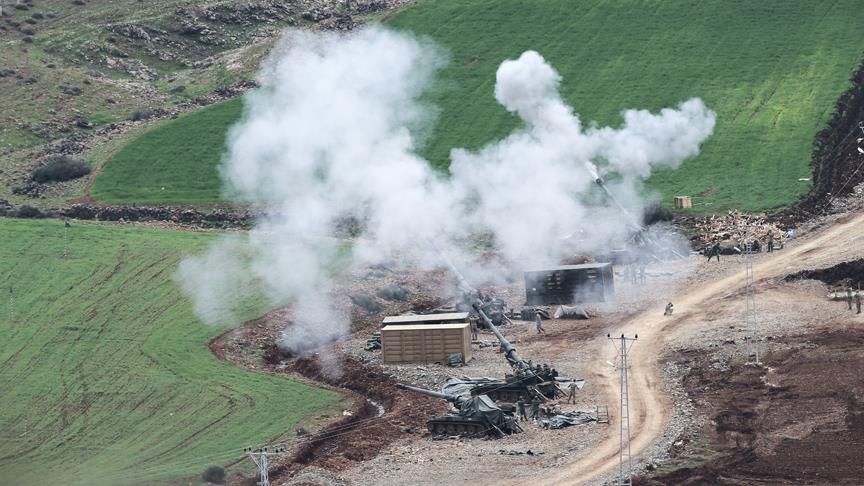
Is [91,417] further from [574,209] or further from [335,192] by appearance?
[574,209]

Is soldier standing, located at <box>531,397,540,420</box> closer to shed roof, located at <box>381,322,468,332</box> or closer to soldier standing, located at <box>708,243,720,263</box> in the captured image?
shed roof, located at <box>381,322,468,332</box>

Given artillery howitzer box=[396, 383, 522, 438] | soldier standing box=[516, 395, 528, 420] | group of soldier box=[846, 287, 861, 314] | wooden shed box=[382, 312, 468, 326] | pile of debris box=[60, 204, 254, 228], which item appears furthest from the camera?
pile of debris box=[60, 204, 254, 228]

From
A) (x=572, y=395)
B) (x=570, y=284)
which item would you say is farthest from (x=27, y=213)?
(x=572, y=395)

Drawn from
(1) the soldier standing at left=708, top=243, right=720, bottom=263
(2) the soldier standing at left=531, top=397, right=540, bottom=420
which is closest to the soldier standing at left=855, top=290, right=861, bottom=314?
(1) the soldier standing at left=708, top=243, right=720, bottom=263

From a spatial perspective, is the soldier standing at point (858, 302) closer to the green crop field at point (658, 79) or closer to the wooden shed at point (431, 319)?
the wooden shed at point (431, 319)

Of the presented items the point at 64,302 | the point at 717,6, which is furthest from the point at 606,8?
the point at 64,302
